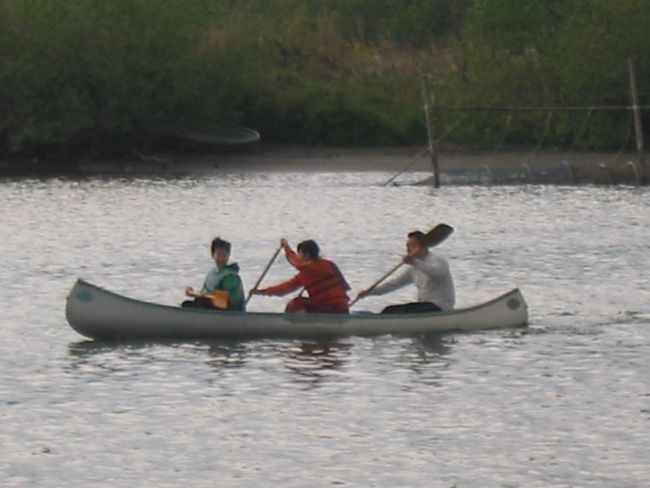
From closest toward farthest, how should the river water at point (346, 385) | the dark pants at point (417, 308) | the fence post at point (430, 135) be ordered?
the river water at point (346, 385), the dark pants at point (417, 308), the fence post at point (430, 135)

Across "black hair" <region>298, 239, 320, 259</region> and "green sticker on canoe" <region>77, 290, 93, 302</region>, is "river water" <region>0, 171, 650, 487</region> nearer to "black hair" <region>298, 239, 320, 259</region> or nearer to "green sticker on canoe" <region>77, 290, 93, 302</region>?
"green sticker on canoe" <region>77, 290, 93, 302</region>

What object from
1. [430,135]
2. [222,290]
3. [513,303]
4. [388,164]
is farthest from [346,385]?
[388,164]

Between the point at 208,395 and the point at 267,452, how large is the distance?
3.03 metres

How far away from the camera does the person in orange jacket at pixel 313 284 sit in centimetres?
2264

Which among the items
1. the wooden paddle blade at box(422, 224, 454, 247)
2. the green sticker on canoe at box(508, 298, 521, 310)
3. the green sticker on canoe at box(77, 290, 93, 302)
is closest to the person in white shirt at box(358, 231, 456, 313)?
the wooden paddle blade at box(422, 224, 454, 247)

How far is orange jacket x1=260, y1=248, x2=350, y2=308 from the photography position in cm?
2264

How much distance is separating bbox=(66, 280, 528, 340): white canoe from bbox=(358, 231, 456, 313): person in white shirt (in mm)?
273

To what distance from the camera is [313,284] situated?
74.6 ft

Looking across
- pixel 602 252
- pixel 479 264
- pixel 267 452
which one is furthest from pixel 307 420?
pixel 602 252

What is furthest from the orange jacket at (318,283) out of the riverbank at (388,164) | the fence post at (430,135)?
the riverbank at (388,164)

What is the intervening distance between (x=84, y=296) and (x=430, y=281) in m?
3.97

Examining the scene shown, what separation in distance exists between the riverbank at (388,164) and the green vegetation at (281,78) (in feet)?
1.85

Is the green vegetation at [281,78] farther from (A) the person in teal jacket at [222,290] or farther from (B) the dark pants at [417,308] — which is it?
(A) the person in teal jacket at [222,290]

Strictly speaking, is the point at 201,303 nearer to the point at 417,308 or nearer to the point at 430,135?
the point at 417,308
